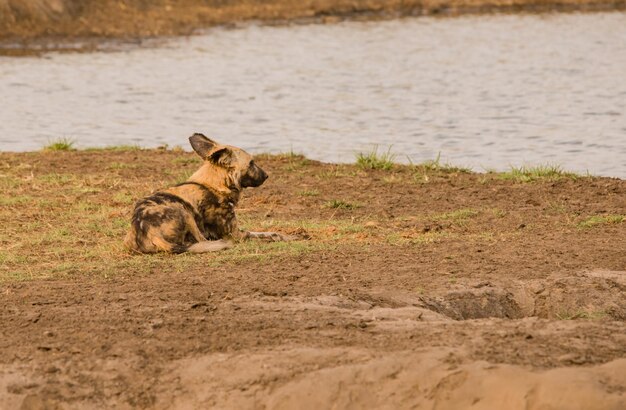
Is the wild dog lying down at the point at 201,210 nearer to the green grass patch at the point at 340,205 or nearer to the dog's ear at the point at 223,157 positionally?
the dog's ear at the point at 223,157

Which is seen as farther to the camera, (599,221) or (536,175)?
(536,175)

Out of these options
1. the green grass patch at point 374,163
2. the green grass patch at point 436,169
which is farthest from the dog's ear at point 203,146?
the green grass patch at point 374,163

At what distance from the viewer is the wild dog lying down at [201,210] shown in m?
9.44

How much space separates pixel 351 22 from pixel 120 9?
668 centimetres

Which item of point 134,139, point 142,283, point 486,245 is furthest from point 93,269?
point 134,139

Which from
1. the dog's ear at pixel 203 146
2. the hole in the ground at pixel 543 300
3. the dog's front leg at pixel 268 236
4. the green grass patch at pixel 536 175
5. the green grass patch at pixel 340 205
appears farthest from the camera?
the green grass patch at pixel 536 175

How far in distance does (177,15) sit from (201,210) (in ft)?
80.3

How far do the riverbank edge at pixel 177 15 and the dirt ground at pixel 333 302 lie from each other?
18100mm

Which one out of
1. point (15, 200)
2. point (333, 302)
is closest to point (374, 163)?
point (15, 200)

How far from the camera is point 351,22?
35719mm

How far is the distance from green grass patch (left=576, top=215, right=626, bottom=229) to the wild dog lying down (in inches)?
95.7

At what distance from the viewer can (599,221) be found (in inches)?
421

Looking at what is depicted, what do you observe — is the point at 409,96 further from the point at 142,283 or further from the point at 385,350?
the point at 385,350

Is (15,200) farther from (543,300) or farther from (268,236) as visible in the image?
(543,300)
